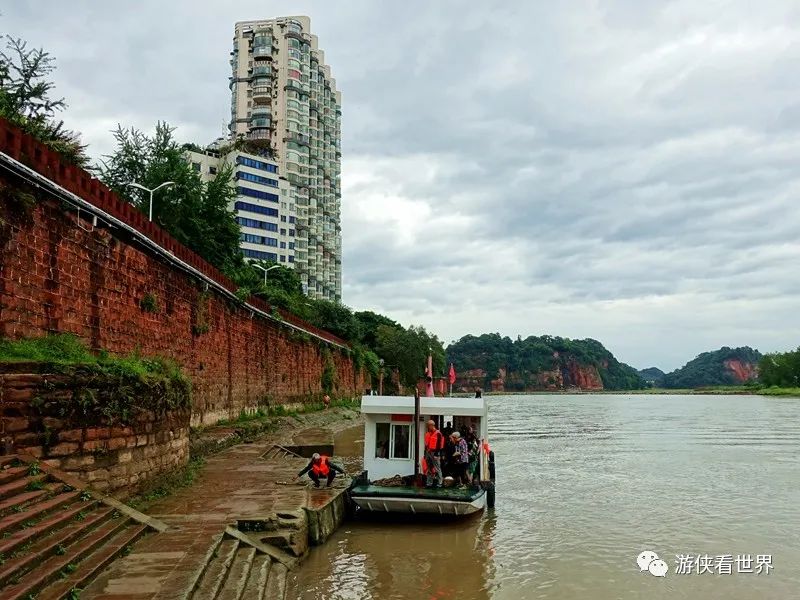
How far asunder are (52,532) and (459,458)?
8447mm

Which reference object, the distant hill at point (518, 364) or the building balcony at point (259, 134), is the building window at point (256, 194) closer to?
the building balcony at point (259, 134)

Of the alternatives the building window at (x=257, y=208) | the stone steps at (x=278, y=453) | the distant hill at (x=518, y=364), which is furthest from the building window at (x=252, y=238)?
the distant hill at (x=518, y=364)

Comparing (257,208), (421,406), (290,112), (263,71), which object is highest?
(263,71)

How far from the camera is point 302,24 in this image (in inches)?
3725

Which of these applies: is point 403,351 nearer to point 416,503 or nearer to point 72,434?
point 416,503

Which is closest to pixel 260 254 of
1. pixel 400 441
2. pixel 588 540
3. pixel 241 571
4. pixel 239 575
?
pixel 400 441

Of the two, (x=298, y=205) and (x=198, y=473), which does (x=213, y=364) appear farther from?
(x=298, y=205)

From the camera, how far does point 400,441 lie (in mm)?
14891

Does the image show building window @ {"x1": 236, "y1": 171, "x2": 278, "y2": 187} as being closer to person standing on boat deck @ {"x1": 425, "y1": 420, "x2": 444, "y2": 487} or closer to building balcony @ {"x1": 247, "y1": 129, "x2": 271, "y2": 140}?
building balcony @ {"x1": 247, "y1": 129, "x2": 271, "y2": 140}

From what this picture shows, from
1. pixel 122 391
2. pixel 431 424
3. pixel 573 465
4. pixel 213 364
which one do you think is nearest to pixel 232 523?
pixel 122 391

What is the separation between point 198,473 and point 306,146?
78910 mm

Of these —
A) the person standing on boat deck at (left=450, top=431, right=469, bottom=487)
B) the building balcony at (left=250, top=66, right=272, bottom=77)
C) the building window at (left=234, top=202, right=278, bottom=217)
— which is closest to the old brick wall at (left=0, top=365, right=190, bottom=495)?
the person standing on boat deck at (left=450, top=431, right=469, bottom=487)

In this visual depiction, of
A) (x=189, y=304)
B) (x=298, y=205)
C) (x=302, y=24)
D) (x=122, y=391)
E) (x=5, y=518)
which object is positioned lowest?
(x=5, y=518)

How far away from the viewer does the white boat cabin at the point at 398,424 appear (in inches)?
579
